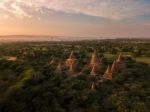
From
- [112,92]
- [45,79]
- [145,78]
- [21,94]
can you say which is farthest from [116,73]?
[21,94]

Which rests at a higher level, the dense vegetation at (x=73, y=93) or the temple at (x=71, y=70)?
the temple at (x=71, y=70)

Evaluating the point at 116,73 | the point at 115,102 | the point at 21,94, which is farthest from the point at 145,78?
the point at 21,94

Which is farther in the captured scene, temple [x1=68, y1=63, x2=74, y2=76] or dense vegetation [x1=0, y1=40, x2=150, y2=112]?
temple [x1=68, y1=63, x2=74, y2=76]

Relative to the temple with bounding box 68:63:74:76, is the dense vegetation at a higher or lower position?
lower

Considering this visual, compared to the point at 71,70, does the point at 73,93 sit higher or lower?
lower

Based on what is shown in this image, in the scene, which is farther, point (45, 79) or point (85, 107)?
point (45, 79)

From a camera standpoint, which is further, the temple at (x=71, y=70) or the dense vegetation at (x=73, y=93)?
the temple at (x=71, y=70)

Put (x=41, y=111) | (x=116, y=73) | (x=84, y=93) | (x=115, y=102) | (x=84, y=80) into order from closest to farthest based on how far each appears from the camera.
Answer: (x=41, y=111) < (x=115, y=102) < (x=84, y=93) < (x=84, y=80) < (x=116, y=73)

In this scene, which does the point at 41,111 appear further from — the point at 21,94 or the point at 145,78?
the point at 145,78

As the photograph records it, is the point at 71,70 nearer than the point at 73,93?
No

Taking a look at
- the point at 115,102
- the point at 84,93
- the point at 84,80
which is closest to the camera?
the point at 115,102
